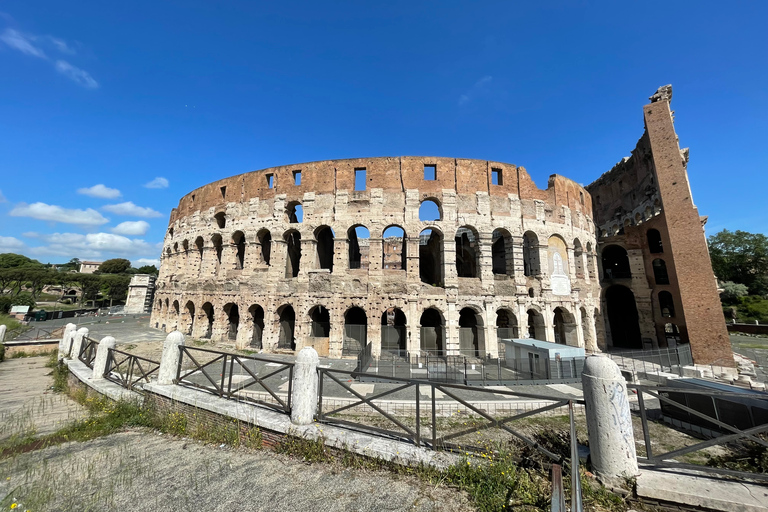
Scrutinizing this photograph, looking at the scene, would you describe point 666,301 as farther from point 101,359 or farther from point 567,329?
point 101,359

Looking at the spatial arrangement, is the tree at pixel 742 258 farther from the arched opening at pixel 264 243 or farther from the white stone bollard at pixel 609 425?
the arched opening at pixel 264 243

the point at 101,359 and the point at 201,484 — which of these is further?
the point at 101,359

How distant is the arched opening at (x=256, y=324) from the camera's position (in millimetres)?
18931

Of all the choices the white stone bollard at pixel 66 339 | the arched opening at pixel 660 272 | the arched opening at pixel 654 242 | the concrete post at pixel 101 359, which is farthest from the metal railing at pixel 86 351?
the arched opening at pixel 654 242

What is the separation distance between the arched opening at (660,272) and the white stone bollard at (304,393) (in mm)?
26368

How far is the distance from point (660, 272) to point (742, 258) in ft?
108

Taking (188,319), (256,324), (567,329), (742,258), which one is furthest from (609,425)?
(742,258)

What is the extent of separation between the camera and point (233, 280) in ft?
64.1

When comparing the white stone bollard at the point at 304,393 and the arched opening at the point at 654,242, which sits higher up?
the arched opening at the point at 654,242

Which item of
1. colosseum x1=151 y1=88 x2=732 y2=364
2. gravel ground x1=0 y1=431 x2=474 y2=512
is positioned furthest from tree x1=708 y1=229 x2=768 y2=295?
gravel ground x1=0 y1=431 x2=474 y2=512

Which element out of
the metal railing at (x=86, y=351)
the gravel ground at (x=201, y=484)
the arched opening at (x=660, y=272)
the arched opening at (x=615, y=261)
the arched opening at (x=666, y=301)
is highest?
the arched opening at (x=615, y=261)

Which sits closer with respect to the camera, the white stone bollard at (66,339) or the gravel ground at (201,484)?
the gravel ground at (201,484)

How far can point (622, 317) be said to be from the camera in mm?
23906

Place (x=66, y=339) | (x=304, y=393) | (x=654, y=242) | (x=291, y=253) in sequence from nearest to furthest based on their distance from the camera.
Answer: (x=304, y=393) < (x=66, y=339) < (x=291, y=253) < (x=654, y=242)
